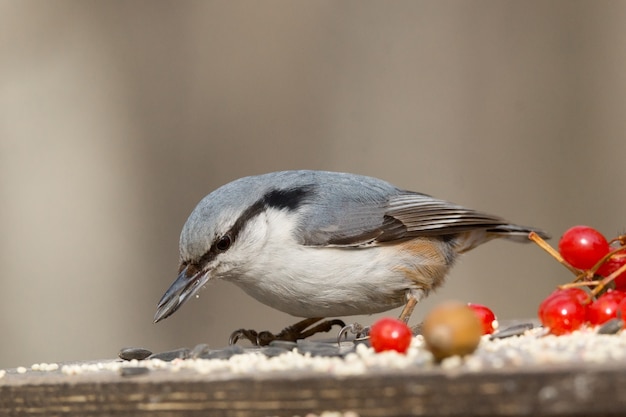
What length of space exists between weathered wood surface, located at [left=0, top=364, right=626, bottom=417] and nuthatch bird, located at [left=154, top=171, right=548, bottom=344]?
1.04 meters

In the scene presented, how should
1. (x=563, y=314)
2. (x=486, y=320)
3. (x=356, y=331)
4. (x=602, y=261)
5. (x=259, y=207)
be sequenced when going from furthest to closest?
(x=259, y=207)
(x=356, y=331)
(x=486, y=320)
(x=602, y=261)
(x=563, y=314)

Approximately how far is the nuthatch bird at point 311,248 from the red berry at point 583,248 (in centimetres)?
79

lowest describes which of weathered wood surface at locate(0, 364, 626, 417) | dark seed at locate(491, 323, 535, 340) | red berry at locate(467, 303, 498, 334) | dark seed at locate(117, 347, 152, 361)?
→ weathered wood surface at locate(0, 364, 626, 417)

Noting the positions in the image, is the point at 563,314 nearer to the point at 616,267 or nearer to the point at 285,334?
the point at 616,267

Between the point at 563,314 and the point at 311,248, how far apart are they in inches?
43.5

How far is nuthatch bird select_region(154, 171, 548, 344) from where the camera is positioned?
2.78 m

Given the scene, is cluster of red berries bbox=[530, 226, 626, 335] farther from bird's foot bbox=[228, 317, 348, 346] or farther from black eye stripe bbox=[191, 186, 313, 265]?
black eye stripe bbox=[191, 186, 313, 265]

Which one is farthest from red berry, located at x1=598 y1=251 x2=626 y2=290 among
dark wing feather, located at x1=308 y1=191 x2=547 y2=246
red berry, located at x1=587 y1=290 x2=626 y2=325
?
dark wing feather, located at x1=308 y1=191 x2=547 y2=246

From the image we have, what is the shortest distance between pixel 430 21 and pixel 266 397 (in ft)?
12.3

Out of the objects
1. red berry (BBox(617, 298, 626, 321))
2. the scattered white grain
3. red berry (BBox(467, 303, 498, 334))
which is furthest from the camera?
red berry (BBox(467, 303, 498, 334))

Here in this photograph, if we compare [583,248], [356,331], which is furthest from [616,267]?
[356,331]

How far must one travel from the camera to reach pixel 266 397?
1350mm

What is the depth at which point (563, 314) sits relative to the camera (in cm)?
186

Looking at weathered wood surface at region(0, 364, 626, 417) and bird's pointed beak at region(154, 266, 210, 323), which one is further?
bird's pointed beak at region(154, 266, 210, 323)
